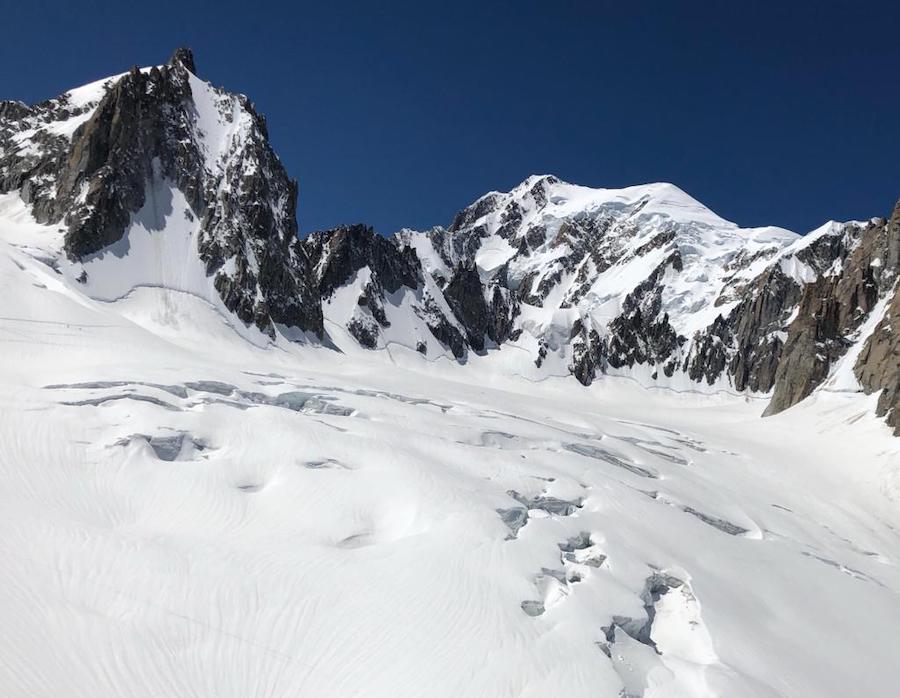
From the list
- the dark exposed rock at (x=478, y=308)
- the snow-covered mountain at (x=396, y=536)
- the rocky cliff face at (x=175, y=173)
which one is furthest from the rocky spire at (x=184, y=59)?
the dark exposed rock at (x=478, y=308)

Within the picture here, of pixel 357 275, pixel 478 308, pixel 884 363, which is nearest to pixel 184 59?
pixel 357 275

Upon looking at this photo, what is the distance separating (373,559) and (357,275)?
101m

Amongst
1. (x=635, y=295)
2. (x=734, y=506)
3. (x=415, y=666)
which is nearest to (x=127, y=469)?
(x=415, y=666)

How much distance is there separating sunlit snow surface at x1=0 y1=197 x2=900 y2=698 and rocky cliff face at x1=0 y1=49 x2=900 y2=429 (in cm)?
3575

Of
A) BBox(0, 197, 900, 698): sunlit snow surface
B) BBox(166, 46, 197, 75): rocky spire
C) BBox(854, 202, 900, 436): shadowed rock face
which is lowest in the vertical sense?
BBox(0, 197, 900, 698): sunlit snow surface

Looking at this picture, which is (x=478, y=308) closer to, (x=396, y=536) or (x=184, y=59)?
(x=184, y=59)

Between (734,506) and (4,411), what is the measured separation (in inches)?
1012

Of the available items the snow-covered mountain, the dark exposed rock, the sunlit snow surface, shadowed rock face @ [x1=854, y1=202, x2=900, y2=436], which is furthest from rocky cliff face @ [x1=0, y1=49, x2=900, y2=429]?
the sunlit snow surface

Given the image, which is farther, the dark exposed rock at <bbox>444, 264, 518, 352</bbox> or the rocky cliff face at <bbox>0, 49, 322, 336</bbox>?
the dark exposed rock at <bbox>444, 264, 518, 352</bbox>

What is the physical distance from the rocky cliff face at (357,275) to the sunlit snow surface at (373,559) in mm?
35752

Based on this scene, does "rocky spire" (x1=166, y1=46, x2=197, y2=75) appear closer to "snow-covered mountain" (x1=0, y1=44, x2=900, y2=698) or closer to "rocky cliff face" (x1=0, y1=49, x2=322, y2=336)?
"rocky cliff face" (x1=0, y1=49, x2=322, y2=336)

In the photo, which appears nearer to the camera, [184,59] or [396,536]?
[396,536]

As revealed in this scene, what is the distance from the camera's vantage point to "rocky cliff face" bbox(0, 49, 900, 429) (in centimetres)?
6856

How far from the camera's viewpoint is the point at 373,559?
1333 centimetres
